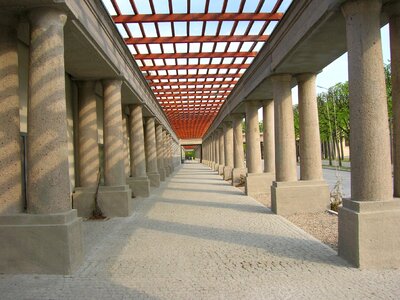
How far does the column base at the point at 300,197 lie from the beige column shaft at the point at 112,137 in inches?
177

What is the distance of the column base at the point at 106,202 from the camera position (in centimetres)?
1102

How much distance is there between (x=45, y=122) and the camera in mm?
6051

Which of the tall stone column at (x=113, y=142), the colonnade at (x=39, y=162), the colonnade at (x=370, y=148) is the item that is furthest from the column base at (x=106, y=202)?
the colonnade at (x=370, y=148)

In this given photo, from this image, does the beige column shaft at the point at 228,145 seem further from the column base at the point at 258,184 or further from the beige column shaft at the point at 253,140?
the column base at the point at 258,184

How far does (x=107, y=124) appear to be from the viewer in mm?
11461

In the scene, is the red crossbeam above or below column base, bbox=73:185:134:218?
above

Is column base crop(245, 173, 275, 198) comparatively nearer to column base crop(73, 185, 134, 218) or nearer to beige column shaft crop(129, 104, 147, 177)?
beige column shaft crop(129, 104, 147, 177)

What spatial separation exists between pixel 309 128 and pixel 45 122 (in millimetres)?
7420

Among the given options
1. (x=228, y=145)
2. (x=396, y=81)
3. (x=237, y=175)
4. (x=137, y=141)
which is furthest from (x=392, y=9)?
(x=228, y=145)

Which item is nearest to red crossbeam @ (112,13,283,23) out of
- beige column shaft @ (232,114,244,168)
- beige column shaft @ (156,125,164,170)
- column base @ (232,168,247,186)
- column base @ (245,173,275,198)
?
column base @ (245,173,275,198)

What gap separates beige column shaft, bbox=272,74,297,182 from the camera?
1133 cm

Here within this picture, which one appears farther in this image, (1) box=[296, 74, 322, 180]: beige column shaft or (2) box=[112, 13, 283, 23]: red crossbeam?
(2) box=[112, 13, 283, 23]: red crossbeam

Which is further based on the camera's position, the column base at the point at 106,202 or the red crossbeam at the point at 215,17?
the red crossbeam at the point at 215,17

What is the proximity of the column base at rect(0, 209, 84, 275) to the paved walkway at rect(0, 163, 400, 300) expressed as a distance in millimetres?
164
